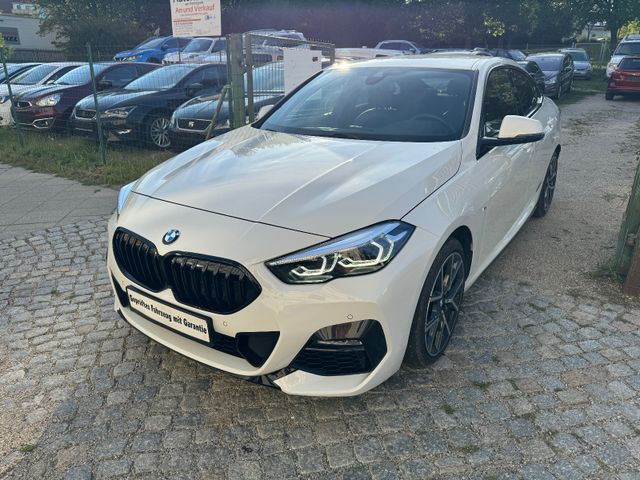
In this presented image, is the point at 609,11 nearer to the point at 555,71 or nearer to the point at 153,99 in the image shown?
the point at 555,71

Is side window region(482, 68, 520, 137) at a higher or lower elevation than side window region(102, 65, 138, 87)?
higher

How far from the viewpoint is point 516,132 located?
321 cm

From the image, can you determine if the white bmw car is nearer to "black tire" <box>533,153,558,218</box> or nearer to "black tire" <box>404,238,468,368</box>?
"black tire" <box>404,238,468,368</box>

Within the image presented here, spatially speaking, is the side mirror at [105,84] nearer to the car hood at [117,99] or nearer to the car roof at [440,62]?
the car hood at [117,99]

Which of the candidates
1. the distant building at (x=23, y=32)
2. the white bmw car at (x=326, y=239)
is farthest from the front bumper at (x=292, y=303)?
the distant building at (x=23, y=32)

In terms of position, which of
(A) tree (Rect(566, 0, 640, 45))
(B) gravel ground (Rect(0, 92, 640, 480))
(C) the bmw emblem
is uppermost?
(A) tree (Rect(566, 0, 640, 45))

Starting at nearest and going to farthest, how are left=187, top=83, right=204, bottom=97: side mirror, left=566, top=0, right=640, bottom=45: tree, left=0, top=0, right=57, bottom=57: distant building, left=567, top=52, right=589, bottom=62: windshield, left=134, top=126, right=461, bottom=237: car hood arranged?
left=134, top=126, right=461, bottom=237: car hood < left=187, top=83, right=204, bottom=97: side mirror < left=567, top=52, right=589, bottom=62: windshield < left=566, top=0, right=640, bottom=45: tree < left=0, top=0, right=57, bottom=57: distant building

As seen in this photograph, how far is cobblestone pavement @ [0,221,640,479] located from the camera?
227 centimetres

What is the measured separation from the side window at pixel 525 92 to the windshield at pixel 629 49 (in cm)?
1700

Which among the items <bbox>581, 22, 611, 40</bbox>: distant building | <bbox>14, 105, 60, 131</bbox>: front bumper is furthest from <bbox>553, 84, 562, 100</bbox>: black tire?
<bbox>581, 22, 611, 40</bbox>: distant building

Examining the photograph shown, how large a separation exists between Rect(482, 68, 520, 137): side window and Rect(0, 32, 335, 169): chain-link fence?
3494mm

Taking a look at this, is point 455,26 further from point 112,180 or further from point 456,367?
point 456,367

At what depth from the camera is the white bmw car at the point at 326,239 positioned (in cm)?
224

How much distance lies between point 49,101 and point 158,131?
2.62 meters
